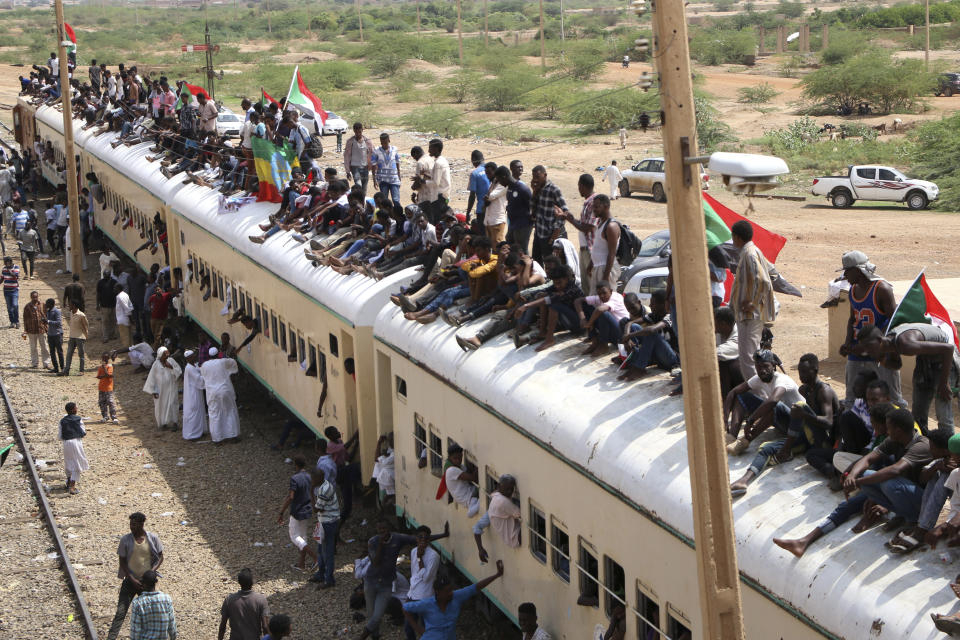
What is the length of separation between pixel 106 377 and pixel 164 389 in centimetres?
93

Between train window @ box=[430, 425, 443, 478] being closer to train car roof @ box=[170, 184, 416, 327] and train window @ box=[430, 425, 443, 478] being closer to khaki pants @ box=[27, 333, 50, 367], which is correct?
train car roof @ box=[170, 184, 416, 327]

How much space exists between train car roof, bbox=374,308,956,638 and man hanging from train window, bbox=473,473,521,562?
19.3 inches

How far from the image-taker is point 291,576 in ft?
39.4

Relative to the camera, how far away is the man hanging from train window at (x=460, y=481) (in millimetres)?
9570

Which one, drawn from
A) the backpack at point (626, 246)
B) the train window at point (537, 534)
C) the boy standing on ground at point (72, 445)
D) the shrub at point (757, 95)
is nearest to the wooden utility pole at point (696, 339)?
the train window at point (537, 534)

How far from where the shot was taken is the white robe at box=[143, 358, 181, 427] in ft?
53.8

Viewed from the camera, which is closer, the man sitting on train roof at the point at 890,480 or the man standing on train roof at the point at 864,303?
the man sitting on train roof at the point at 890,480

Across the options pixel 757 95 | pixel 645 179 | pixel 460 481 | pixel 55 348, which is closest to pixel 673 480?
pixel 460 481

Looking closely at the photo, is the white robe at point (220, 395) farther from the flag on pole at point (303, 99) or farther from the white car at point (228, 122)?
the white car at point (228, 122)

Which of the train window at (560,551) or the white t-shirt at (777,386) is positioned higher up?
the white t-shirt at (777,386)

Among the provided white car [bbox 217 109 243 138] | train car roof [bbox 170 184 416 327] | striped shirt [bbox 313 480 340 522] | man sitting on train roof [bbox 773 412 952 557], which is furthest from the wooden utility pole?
white car [bbox 217 109 243 138]

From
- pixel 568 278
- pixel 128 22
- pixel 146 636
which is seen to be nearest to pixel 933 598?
pixel 568 278

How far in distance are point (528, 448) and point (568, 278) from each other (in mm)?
1499

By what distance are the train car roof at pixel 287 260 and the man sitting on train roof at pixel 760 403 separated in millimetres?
5014
